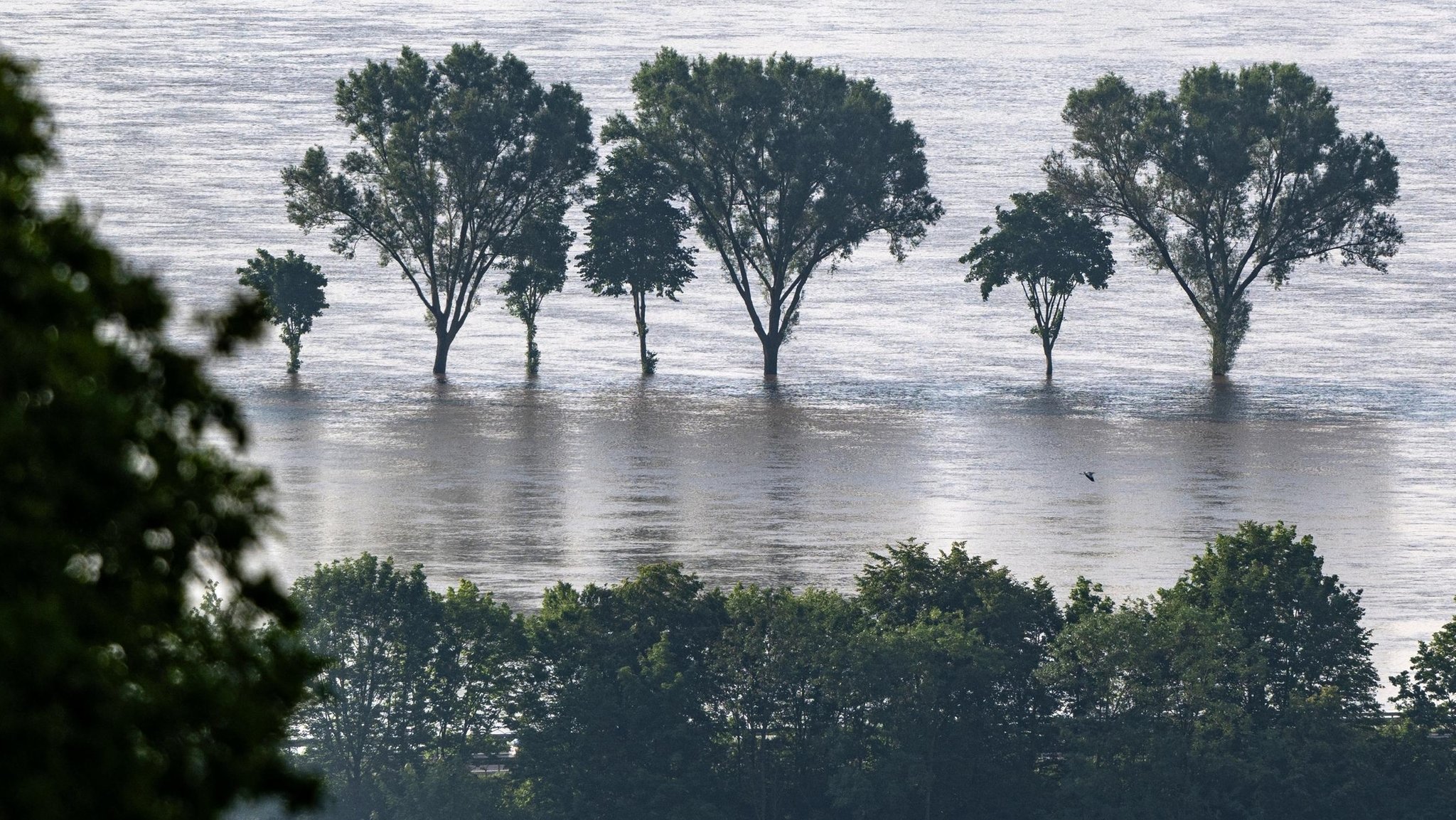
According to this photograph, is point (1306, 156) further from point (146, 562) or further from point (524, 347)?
point (146, 562)

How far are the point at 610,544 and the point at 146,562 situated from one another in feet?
221

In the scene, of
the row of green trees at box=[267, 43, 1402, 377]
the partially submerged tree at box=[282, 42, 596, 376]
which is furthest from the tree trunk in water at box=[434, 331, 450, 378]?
the partially submerged tree at box=[282, 42, 596, 376]

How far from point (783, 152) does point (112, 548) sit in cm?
10238

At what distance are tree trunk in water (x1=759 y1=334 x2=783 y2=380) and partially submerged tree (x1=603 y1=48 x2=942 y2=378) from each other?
2.06 meters

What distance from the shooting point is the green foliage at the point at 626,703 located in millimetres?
64500

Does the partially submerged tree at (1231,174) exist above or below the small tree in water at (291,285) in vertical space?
above

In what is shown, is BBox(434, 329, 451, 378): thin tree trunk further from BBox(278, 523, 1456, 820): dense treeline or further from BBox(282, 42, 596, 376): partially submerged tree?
BBox(278, 523, 1456, 820): dense treeline

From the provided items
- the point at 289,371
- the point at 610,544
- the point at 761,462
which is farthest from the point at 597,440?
the point at 289,371

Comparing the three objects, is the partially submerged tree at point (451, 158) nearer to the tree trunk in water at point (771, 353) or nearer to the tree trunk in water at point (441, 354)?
the tree trunk in water at point (441, 354)

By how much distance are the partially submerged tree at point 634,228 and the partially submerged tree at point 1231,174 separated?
18.4 meters

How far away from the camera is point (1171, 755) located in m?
63.3

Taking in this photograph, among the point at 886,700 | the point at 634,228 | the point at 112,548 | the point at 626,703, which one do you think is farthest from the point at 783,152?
the point at 112,548

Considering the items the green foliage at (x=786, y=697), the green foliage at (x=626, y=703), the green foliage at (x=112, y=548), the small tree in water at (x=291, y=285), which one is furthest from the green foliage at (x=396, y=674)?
the green foliage at (x=112, y=548)

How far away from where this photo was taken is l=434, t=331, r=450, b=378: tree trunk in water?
383ft
